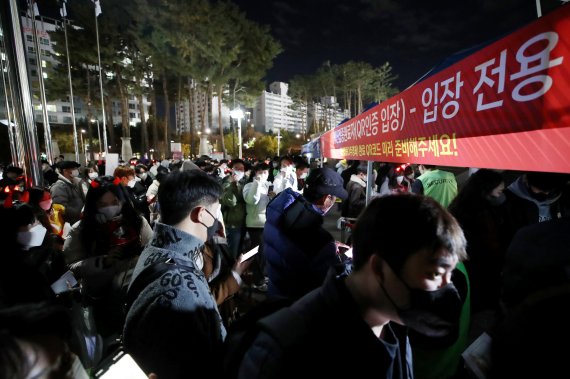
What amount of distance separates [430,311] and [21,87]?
7596mm

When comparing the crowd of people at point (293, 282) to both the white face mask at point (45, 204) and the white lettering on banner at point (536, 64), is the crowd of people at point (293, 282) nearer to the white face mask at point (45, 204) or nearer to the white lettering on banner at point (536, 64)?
the white face mask at point (45, 204)

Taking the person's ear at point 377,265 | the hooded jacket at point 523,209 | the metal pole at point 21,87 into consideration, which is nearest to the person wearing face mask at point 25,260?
the person's ear at point 377,265

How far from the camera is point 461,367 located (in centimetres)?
225

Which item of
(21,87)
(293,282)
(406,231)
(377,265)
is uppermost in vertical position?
(21,87)

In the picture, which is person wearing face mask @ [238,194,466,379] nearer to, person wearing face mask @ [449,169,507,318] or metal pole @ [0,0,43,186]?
person wearing face mask @ [449,169,507,318]

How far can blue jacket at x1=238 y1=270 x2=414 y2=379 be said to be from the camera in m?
0.90

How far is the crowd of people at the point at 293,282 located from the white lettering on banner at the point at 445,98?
570 mm

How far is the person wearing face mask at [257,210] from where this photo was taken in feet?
16.4

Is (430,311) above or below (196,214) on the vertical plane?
below

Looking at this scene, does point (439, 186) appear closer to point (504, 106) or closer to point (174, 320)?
point (504, 106)

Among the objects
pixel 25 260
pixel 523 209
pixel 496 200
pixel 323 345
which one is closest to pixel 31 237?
pixel 25 260

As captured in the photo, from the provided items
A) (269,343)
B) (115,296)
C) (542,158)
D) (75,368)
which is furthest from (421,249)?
(115,296)

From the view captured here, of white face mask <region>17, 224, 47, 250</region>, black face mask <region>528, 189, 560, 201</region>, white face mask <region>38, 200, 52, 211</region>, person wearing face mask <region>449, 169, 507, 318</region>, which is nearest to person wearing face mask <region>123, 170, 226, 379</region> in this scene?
white face mask <region>17, 224, 47, 250</region>

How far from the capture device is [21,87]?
18.5ft
